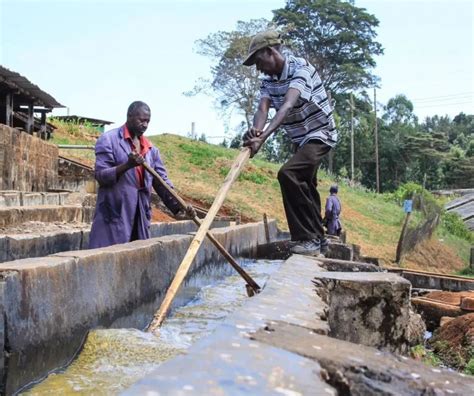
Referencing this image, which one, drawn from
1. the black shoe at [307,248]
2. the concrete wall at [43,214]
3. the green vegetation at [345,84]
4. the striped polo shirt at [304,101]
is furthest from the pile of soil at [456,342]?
the green vegetation at [345,84]

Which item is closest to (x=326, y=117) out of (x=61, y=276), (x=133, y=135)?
(x=133, y=135)

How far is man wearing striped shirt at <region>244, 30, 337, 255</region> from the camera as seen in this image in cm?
445

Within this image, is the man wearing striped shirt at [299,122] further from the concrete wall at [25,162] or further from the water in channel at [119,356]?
the concrete wall at [25,162]

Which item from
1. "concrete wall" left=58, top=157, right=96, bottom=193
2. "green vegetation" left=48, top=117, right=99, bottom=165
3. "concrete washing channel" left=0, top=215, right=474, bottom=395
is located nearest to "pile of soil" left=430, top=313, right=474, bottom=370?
"concrete washing channel" left=0, top=215, right=474, bottom=395

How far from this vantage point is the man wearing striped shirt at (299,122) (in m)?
4.45

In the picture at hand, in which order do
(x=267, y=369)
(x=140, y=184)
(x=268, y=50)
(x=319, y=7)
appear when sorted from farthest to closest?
(x=319, y=7) < (x=140, y=184) < (x=268, y=50) < (x=267, y=369)

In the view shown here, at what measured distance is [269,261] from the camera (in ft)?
26.0

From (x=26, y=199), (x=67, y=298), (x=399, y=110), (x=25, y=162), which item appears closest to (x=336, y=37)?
(x=399, y=110)

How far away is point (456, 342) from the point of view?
607cm

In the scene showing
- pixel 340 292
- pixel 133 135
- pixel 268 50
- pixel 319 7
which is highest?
pixel 319 7

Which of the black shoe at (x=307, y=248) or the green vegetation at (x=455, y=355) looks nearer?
the black shoe at (x=307, y=248)

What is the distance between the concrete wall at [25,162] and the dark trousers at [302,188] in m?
8.43

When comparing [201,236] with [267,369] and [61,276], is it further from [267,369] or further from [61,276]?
[267,369]

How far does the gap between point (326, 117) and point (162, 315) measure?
2.16m
